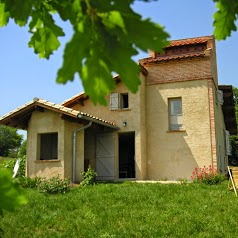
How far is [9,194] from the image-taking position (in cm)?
136

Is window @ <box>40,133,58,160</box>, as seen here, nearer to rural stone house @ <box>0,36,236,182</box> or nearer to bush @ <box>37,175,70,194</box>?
rural stone house @ <box>0,36,236,182</box>

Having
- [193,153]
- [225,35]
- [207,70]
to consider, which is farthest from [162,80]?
[225,35]

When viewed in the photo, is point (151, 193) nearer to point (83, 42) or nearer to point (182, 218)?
point (182, 218)

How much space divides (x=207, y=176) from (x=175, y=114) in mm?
3534

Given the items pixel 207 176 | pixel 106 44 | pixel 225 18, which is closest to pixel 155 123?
pixel 207 176

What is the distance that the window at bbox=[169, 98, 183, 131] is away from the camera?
53.5ft

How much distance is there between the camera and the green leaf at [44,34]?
1.72m

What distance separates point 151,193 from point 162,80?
7262 millimetres

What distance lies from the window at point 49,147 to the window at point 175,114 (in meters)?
5.28

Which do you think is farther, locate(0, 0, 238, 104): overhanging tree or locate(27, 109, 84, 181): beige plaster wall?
locate(27, 109, 84, 181): beige plaster wall

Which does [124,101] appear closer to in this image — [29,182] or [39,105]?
[39,105]

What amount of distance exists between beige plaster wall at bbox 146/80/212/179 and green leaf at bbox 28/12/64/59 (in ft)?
47.0

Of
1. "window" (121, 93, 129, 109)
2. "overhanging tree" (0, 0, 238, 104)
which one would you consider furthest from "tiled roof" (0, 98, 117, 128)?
"overhanging tree" (0, 0, 238, 104)

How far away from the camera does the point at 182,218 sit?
813cm
